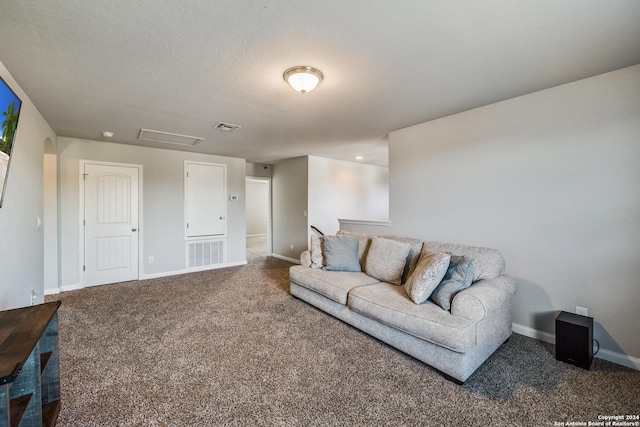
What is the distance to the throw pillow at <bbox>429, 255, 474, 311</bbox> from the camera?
89.5 inches

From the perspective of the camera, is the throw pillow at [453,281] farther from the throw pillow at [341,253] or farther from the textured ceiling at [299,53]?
the textured ceiling at [299,53]

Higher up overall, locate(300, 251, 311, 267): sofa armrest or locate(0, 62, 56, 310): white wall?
locate(0, 62, 56, 310): white wall

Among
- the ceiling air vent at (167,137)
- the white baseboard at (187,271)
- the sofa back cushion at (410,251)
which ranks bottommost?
the white baseboard at (187,271)

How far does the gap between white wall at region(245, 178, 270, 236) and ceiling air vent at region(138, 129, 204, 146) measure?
5520 millimetres

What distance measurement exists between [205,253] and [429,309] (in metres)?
4.62

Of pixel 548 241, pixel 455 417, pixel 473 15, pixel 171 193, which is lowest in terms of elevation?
pixel 455 417

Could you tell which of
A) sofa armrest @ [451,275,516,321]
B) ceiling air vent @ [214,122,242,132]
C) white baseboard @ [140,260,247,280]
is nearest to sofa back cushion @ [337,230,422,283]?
sofa armrest @ [451,275,516,321]

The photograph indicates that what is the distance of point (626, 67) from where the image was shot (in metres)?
2.20

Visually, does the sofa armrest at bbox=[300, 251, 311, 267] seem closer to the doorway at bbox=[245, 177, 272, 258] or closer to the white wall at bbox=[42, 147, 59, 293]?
the white wall at bbox=[42, 147, 59, 293]

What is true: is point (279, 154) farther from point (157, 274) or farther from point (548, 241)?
point (548, 241)

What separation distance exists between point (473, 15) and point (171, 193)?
5157 mm

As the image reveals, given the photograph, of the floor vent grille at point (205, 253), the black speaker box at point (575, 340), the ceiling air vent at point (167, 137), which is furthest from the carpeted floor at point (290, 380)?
the ceiling air vent at point (167, 137)

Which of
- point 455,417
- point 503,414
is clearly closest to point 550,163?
point 503,414

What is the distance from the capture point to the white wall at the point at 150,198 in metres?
4.23
